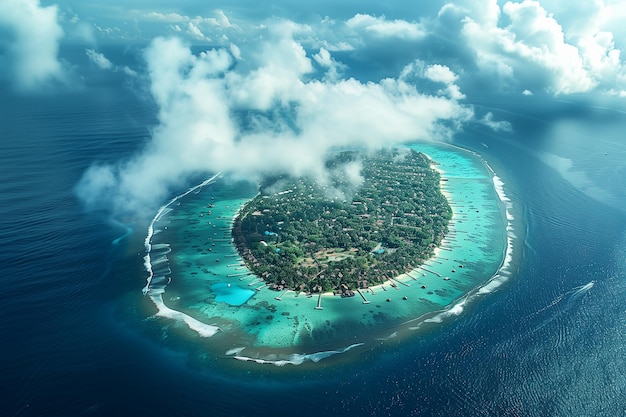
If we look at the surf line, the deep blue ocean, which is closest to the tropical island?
the surf line

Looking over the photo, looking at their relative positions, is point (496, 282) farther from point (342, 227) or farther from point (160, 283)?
point (160, 283)

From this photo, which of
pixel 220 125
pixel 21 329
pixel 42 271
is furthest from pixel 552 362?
pixel 220 125

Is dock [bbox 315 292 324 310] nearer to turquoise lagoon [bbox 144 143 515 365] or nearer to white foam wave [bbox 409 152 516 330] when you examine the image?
turquoise lagoon [bbox 144 143 515 365]

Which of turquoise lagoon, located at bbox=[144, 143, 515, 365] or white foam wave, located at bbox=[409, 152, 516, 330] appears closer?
turquoise lagoon, located at bbox=[144, 143, 515, 365]

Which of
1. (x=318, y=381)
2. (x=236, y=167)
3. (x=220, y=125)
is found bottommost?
(x=318, y=381)

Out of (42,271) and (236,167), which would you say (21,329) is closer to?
(42,271)

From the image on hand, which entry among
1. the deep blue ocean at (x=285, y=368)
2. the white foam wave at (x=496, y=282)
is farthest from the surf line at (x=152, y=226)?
the white foam wave at (x=496, y=282)

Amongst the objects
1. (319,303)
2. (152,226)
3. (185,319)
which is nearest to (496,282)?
(319,303)
